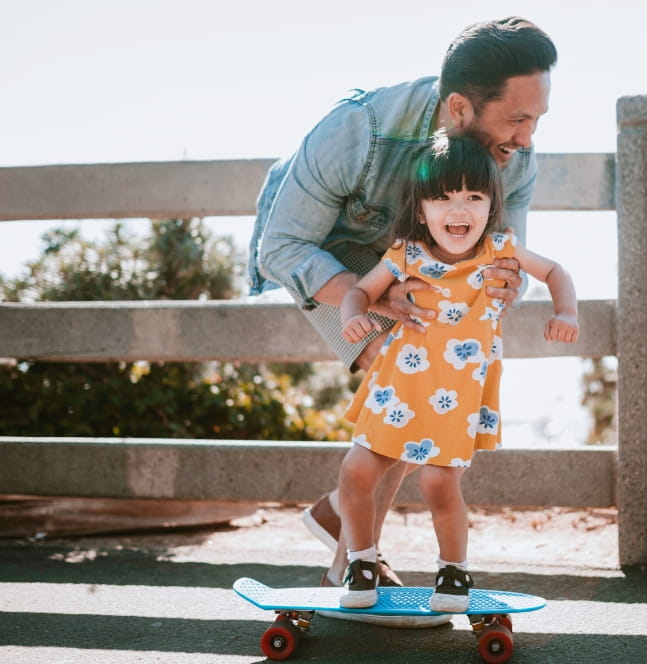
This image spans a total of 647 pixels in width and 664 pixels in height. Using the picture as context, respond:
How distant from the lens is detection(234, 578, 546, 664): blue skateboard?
2.01 metres

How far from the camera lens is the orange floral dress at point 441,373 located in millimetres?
2090

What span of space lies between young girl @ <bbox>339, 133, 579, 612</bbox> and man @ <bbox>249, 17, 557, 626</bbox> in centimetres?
6

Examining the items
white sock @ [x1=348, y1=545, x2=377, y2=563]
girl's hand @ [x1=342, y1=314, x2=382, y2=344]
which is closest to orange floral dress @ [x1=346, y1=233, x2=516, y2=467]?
girl's hand @ [x1=342, y1=314, x2=382, y2=344]

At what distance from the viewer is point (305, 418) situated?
4.90 metres

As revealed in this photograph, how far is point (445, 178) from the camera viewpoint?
209 centimetres

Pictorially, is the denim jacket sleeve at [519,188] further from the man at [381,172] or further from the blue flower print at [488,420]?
the blue flower print at [488,420]

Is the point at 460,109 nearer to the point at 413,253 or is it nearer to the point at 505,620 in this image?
the point at 413,253

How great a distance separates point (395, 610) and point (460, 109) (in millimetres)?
1277

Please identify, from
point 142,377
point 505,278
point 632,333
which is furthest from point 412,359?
point 142,377

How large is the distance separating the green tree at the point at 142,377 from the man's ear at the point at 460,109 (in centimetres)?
257

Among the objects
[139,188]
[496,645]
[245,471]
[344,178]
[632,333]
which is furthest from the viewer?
[139,188]

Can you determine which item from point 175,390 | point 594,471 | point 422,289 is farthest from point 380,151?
point 175,390

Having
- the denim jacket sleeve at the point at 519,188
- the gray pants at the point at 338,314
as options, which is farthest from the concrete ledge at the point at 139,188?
the gray pants at the point at 338,314

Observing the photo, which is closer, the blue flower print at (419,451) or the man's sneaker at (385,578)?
the blue flower print at (419,451)
